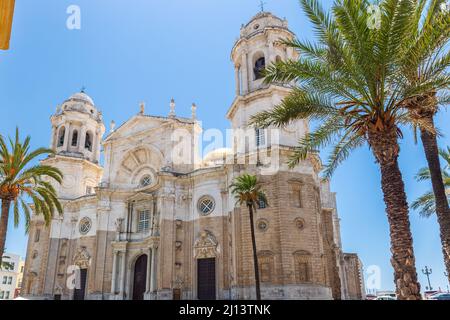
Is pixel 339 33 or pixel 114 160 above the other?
pixel 114 160

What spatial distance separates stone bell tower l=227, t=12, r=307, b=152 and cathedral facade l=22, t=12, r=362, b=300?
0.32ft

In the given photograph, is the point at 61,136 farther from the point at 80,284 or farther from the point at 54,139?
the point at 80,284

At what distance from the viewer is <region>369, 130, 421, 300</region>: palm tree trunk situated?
10.1 m

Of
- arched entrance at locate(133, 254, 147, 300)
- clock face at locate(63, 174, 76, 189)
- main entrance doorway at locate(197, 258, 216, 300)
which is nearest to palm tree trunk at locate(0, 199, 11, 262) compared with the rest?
main entrance doorway at locate(197, 258, 216, 300)

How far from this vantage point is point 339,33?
41.4 ft

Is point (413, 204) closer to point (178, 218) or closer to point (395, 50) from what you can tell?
point (395, 50)

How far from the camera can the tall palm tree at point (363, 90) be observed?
10719 millimetres

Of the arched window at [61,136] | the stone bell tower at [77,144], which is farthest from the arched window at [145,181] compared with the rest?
the arched window at [61,136]

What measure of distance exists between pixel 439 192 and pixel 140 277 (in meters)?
26.9

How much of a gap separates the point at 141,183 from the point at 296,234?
17944 millimetres

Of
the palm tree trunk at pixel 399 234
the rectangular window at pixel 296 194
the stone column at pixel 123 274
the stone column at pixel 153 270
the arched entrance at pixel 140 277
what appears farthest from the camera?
the arched entrance at pixel 140 277

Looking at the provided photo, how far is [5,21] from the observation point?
5.05 m

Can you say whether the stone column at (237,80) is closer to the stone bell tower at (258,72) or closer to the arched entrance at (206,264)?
the stone bell tower at (258,72)
